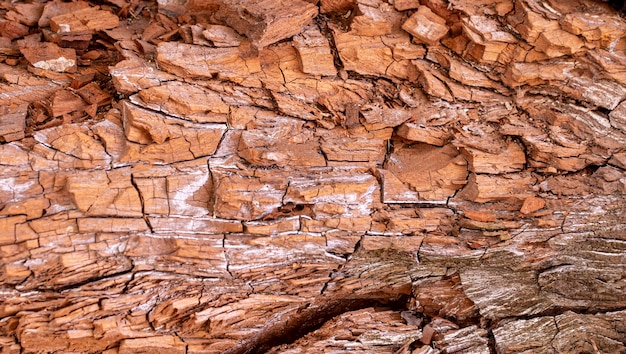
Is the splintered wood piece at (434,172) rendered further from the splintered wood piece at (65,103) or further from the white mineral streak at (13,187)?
the white mineral streak at (13,187)

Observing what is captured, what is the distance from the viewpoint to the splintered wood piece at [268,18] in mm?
4564

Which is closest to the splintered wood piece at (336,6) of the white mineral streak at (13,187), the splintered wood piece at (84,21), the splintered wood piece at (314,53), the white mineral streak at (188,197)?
the splintered wood piece at (314,53)

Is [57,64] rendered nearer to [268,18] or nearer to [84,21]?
[84,21]

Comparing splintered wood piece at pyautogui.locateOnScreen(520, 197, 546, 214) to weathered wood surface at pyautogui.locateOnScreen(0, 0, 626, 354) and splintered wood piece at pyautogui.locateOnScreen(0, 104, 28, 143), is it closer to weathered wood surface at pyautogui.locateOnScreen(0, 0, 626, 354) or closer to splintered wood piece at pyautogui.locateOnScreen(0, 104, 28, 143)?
weathered wood surface at pyautogui.locateOnScreen(0, 0, 626, 354)

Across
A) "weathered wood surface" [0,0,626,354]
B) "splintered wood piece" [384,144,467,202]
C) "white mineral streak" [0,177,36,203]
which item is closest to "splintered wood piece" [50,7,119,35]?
"weathered wood surface" [0,0,626,354]

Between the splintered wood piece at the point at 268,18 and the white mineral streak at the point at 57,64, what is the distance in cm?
164

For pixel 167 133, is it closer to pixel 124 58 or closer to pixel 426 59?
pixel 124 58

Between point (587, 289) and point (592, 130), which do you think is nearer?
point (592, 130)

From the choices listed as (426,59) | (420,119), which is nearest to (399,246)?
(420,119)

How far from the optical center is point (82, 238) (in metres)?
4.39

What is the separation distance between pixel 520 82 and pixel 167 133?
3235mm

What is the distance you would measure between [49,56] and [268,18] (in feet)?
7.20

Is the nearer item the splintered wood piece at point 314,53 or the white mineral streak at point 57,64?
the splintered wood piece at point 314,53

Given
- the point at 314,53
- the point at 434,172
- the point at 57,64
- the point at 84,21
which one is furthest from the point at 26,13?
the point at 434,172
